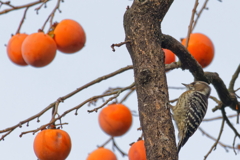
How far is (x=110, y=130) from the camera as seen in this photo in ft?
14.6

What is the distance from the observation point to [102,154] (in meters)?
4.44

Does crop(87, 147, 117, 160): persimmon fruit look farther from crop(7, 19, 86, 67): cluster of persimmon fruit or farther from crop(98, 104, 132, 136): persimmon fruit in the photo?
crop(7, 19, 86, 67): cluster of persimmon fruit

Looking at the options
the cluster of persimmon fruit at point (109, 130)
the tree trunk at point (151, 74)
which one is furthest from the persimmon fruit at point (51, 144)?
the tree trunk at point (151, 74)

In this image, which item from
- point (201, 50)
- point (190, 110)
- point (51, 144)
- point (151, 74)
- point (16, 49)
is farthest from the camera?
point (190, 110)

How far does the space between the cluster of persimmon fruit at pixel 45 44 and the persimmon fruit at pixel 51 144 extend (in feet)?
3.18

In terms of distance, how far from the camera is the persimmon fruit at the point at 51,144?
3.69 meters

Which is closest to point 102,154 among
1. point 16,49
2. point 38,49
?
point 38,49

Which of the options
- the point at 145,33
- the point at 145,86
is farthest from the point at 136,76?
the point at 145,33

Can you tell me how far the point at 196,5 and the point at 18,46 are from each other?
2011mm

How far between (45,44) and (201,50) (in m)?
1.76

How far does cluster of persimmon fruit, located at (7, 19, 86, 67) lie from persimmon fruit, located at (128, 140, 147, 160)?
4.50ft

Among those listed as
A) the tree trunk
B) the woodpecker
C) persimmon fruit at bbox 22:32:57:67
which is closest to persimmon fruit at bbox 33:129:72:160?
persimmon fruit at bbox 22:32:57:67

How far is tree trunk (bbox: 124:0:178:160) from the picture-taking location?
2.80 metres

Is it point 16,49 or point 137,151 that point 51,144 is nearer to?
point 137,151
